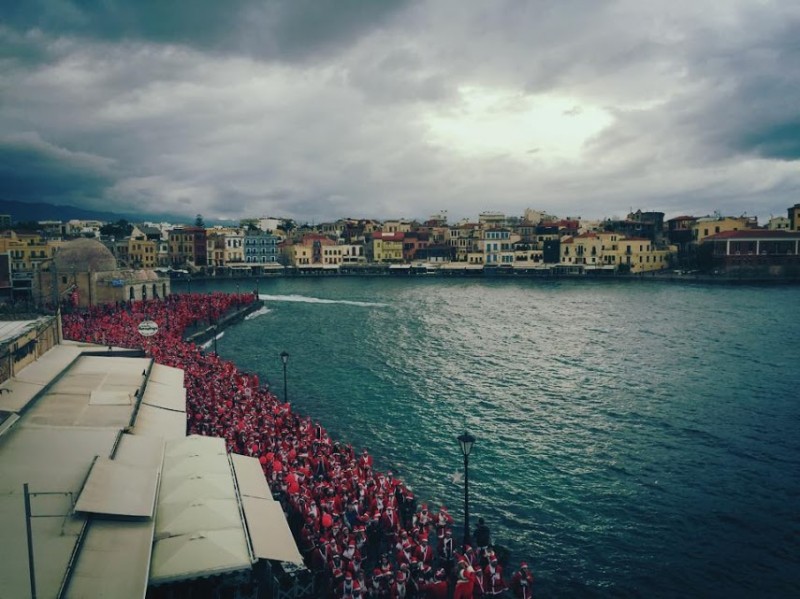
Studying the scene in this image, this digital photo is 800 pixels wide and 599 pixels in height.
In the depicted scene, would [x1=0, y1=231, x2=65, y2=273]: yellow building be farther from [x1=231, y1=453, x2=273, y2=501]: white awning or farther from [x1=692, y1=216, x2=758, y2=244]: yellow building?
[x1=692, y1=216, x2=758, y2=244]: yellow building

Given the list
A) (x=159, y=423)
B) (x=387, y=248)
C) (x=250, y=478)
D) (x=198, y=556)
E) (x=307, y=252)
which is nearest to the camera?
(x=198, y=556)

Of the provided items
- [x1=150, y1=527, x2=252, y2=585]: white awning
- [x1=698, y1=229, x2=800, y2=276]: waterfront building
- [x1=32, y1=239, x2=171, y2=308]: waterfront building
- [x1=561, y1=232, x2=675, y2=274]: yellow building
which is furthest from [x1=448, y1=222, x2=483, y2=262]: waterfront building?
[x1=150, y1=527, x2=252, y2=585]: white awning

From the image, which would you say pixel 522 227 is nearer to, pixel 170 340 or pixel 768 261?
pixel 768 261

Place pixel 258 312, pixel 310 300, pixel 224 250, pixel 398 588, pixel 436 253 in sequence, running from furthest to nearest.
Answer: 1. pixel 436 253
2. pixel 224 250
3. pixel 310 300
4. pixel 258 312
5. pixel 398 588

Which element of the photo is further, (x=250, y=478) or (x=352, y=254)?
(x=352, y=254)

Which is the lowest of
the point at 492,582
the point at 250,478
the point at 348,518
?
the point at 492,582

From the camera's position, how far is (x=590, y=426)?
78.2 feet

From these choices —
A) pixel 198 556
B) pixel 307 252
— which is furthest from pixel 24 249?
pixel 198 556

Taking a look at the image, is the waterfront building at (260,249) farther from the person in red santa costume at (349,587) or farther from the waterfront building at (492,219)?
the person in red santa costume at (349,587)

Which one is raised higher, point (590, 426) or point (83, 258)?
point (83, 258)

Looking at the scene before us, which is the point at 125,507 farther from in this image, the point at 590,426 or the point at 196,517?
the point at 590,426

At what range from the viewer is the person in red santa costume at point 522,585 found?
11438mm

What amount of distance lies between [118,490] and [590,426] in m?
19.3

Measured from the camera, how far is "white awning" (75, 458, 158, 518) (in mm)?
9055
